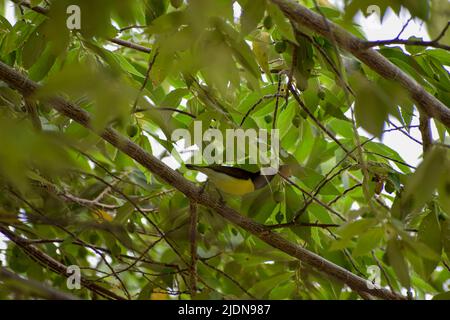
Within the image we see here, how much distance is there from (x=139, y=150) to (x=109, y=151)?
555 mm

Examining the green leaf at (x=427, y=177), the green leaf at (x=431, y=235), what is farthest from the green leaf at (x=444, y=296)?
the green leaf at (x=427, y=177)

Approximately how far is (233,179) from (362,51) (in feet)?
2.73

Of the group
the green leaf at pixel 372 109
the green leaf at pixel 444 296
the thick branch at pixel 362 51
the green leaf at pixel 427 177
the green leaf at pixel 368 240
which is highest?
the thick branch at pixel 362 51

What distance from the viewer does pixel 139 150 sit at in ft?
6.26

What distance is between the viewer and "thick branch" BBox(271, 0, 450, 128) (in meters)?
1.56

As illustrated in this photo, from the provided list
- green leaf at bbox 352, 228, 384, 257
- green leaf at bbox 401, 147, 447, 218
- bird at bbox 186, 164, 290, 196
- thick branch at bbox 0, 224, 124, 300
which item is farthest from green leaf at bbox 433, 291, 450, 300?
thick branch at bbox 0, 224, 124, 300

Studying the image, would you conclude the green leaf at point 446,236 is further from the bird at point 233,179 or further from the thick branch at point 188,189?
the bird at point 233,179

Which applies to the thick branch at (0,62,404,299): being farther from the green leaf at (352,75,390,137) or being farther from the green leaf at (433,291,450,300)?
the green leaf at (352,75,390,137)

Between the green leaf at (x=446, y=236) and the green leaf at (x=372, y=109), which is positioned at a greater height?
the green leaf at (x=372, y=109)

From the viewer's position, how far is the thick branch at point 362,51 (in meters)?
1.56

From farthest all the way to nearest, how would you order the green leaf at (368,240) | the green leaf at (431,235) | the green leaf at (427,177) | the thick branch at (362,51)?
the green leaf at (431,235) → the thick branch at (362,51) → the green leaf at (368,240) → the green leaf at (427,177)

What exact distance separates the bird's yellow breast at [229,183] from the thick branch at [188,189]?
0.23 meters
